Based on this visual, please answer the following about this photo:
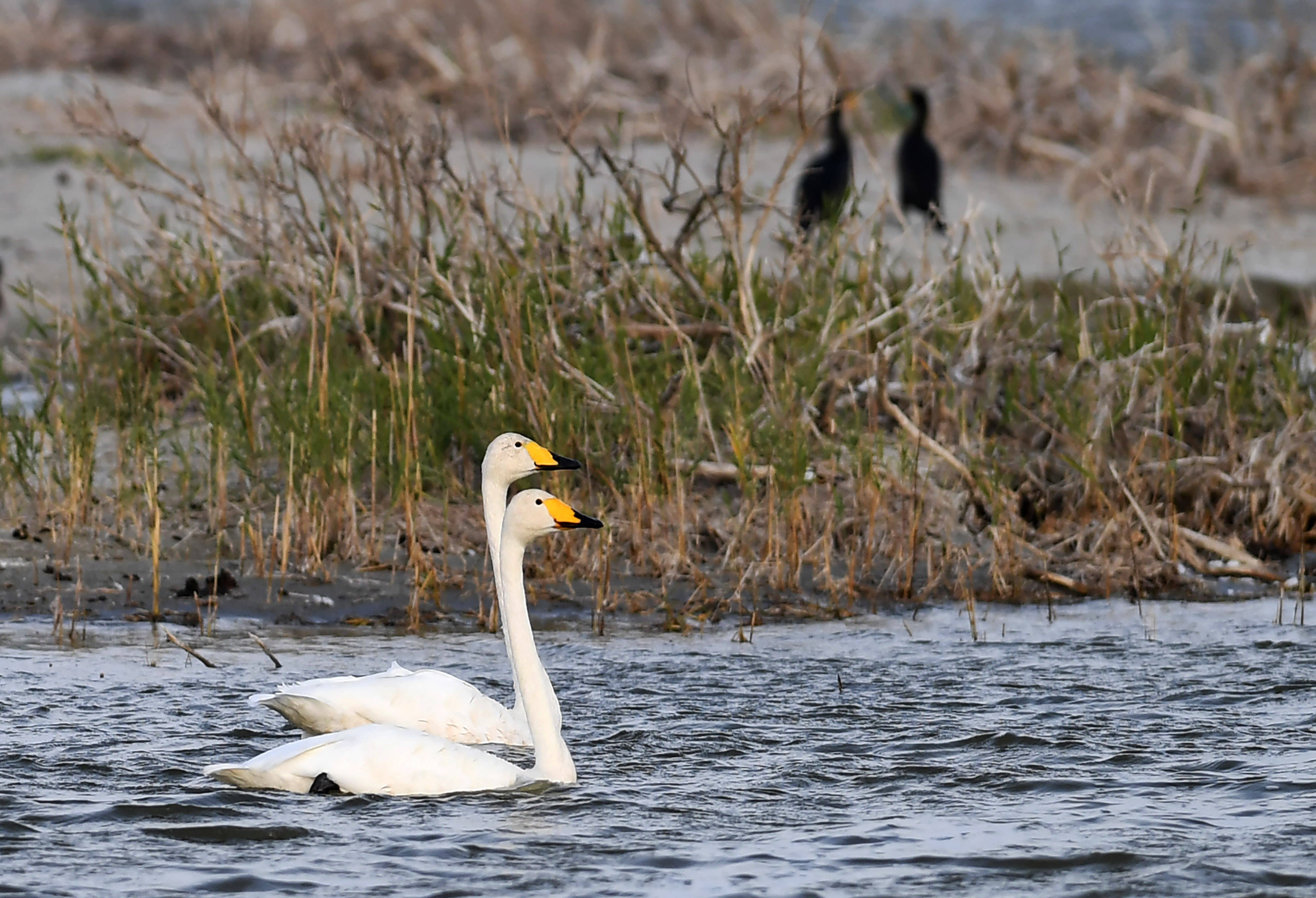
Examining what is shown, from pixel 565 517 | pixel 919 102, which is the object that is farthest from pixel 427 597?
pixel 919 102

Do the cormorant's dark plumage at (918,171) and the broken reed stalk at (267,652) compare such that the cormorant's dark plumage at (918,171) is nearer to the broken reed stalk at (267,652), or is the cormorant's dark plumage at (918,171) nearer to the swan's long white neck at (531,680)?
the broken reed stalk at (267,652)

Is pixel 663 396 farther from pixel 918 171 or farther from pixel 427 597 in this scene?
pixel 918 171

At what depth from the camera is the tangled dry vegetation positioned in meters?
18.5

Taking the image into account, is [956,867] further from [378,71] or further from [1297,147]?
[378,71]

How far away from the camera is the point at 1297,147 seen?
19.0 metres

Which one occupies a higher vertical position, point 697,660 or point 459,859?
point 697,660

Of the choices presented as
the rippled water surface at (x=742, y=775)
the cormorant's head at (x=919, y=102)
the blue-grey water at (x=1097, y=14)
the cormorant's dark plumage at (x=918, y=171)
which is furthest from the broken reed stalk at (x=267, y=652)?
the blue-grey water at (x=1097, y=14)

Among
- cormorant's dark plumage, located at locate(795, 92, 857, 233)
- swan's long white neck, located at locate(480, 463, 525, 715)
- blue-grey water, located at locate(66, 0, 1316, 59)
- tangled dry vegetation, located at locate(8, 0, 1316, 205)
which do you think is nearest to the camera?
swan's long white neck, located at locate(480, 463, 525, 715)

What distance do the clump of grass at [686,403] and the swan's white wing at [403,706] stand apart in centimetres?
136

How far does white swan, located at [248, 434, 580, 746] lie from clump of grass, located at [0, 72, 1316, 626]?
135 cm

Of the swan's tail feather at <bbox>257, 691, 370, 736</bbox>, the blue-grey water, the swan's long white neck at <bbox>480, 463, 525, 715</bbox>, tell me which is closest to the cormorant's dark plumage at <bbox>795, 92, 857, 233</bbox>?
the swan's long white neck at <bbox>480, 463, 525, 715</bbox>

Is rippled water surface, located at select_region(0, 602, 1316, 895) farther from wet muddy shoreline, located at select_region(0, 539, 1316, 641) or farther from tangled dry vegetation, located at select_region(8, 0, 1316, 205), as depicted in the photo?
tangled dry vegetation, located at select_region(8, 0, 1316, 205)

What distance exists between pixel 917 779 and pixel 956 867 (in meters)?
0.70

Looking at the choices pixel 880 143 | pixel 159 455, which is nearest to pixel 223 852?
pixel 159 455
